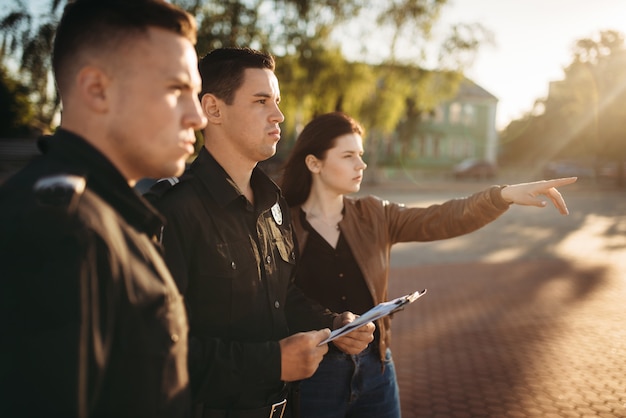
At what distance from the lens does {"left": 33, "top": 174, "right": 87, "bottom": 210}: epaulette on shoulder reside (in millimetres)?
1008

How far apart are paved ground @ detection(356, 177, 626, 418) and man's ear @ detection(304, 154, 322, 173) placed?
2481 millimetres

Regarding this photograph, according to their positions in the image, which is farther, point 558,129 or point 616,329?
point 558,129

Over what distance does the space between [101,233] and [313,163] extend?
2146 mm

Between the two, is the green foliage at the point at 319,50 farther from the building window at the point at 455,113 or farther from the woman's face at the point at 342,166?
the building window at the point at 455,113

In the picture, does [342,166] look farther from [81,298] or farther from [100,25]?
[81,298]

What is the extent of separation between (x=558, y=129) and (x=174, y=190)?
190ft

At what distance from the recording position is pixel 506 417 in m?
4.32

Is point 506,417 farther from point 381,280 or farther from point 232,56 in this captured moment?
point 232,56

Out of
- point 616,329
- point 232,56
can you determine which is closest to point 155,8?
point 232,56

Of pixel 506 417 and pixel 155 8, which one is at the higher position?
pixel 155 8

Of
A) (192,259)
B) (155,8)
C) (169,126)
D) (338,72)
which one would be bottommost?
(192,259)

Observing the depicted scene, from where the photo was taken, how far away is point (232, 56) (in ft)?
7.09

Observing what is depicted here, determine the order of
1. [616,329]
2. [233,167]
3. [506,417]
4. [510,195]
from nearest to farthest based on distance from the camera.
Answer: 1. [233,167]
2. [510,195]
3. [506,417]
4. [616,329]

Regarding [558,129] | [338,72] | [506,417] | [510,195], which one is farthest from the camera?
[558,129]
